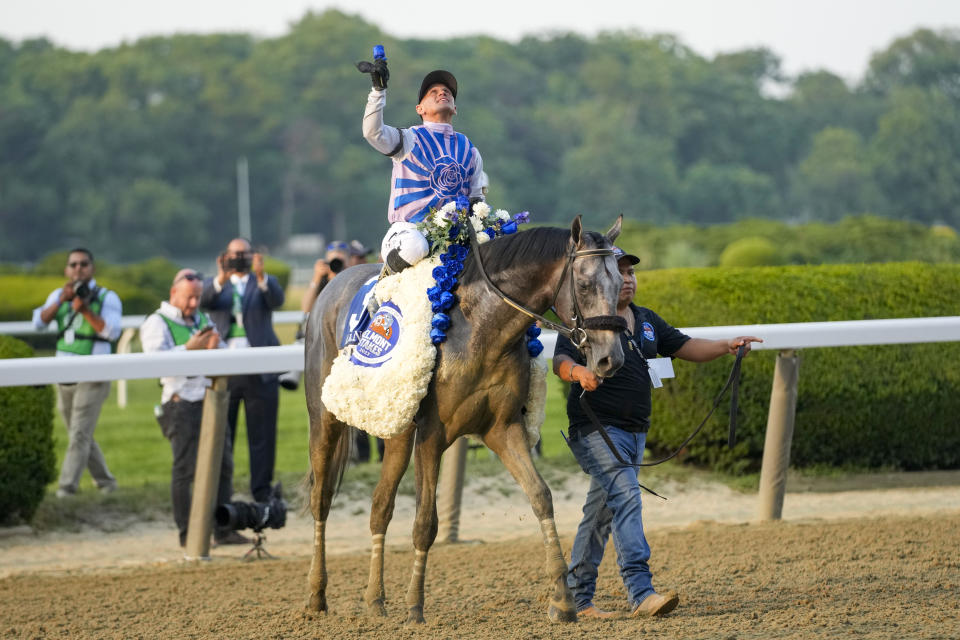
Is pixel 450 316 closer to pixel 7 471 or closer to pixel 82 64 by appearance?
pixel 7 471

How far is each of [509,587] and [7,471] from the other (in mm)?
3055

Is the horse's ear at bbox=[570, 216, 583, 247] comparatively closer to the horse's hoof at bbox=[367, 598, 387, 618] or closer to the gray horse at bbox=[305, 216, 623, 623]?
the gray horse at bbox=[305, 216, 623, 623]

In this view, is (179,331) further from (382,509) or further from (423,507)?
(423,507)

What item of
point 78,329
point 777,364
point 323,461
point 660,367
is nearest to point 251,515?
point 323,461

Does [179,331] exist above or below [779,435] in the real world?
above

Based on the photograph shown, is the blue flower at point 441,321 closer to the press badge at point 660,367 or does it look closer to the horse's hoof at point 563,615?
the press badge at point 660,367

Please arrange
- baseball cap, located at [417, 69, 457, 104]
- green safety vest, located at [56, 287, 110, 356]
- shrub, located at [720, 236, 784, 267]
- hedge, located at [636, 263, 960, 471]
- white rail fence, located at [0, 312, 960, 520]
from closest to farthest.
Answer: baseball cap, located at [417, 69, 457, 104]
white rail fence, located at [0, 312, 960, 520]
hedge, located at [636, 263, 960, 471]
green safety vest, located at [56, 287, 110, 356]
shrub, located at [720, 236, 784, 267]

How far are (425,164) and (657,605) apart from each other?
200 centimetres

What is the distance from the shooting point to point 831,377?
8.02 metres

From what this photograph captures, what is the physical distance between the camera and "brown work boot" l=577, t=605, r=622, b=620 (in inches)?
202

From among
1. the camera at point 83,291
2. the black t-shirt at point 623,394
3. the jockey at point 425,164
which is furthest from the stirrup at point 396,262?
the camera at point 83,291

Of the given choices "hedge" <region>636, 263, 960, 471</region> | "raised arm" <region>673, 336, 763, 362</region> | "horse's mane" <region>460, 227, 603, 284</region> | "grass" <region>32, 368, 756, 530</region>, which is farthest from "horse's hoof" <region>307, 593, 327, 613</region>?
"hedge" <region>636, 263, 960, 471</region>

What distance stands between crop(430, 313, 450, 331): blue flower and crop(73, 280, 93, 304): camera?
4477 millimetres

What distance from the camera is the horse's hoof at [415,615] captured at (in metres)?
5.09
